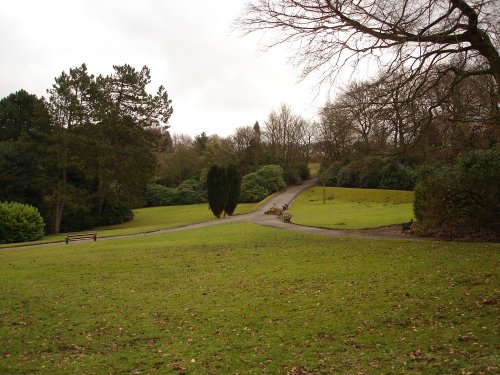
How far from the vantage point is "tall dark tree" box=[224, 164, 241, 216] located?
36.0 meters

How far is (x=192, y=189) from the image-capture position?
63594 mm

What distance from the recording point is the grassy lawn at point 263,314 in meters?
5.64

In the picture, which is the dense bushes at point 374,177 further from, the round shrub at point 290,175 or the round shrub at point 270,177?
the round shrub at point 270,177

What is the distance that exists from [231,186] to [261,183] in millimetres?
22969

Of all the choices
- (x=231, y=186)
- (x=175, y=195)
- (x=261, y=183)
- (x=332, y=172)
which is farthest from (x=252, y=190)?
(x=231, y=186)

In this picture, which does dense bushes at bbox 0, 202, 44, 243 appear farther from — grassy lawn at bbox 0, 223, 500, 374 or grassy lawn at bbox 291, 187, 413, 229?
grassy lawn at bbox 291, 187, 413, 229

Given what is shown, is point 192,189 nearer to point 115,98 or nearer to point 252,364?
point 115,98

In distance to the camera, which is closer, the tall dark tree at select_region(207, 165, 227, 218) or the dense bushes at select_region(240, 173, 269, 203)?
the tall dark tree at select_region(207, 165, 227, 218)

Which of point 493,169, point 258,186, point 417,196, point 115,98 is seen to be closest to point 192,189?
point 258,186

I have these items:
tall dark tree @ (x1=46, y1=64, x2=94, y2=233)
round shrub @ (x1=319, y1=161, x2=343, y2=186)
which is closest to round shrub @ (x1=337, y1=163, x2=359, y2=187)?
round shrub @ (x1=319, y1=161, x2=343, y2=186)

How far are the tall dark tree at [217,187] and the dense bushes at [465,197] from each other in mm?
19308

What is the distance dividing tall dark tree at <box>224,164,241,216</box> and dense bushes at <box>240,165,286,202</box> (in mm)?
18740

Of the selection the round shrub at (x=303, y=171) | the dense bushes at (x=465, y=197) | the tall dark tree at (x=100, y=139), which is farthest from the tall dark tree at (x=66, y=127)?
the round shrub at (x=303, y=171)

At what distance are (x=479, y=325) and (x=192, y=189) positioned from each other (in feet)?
193
